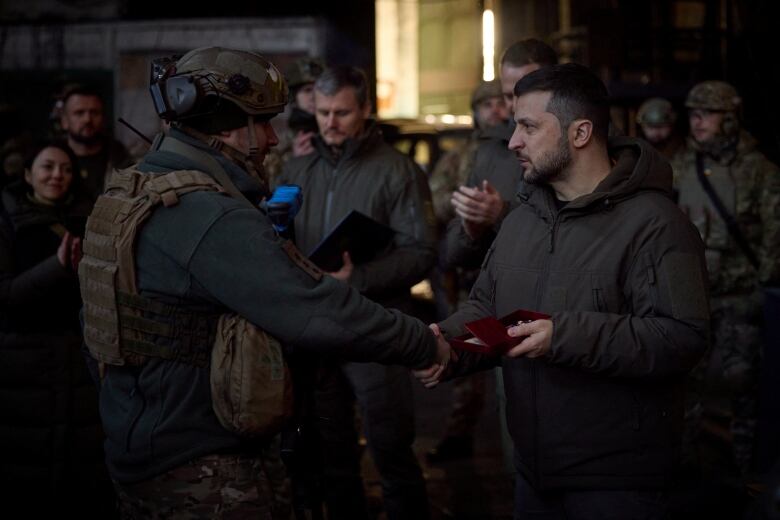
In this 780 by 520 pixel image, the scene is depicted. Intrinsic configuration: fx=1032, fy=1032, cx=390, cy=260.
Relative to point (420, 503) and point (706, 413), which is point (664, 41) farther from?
point (420, 503)

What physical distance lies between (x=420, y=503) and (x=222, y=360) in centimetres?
261

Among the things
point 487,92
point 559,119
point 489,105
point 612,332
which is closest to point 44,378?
point 559,119

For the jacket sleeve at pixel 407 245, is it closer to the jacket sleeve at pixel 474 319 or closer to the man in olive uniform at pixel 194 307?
the jacket sleeve at pixel 474 319

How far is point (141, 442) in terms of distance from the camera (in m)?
3.42

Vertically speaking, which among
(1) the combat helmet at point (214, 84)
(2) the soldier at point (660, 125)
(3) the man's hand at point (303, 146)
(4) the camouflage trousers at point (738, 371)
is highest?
(2) the soldier at point (660, 125)

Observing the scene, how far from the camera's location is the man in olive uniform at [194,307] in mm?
3299

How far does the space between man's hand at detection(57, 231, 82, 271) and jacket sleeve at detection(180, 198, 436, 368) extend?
2440 millimetres

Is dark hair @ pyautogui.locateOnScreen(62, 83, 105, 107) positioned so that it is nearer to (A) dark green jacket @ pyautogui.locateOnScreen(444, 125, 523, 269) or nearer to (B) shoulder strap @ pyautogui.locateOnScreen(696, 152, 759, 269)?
(A) dark green jacket @ pyautogui.locateOnScreen(444, 125, 523, 269)

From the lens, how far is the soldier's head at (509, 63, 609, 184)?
3.86 m

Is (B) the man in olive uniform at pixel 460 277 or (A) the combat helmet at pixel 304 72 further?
(B) the man in olive uniform at pixel 460 277

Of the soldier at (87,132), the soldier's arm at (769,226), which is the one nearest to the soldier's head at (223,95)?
the soldier at (87,132)

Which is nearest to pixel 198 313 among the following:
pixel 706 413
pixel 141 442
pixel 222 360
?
pixel 222 360

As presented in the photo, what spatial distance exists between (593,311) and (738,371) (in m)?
4.61

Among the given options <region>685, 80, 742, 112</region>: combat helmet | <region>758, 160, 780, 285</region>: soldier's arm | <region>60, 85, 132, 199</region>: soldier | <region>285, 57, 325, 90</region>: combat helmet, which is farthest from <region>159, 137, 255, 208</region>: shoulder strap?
<region>685, 80, 742, 112</region>: combat helmet
